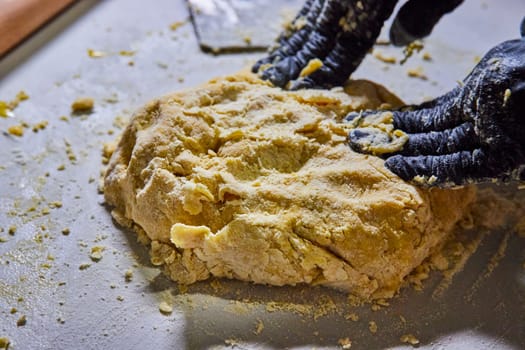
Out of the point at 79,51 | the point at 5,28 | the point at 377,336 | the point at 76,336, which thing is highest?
the point at 5,28

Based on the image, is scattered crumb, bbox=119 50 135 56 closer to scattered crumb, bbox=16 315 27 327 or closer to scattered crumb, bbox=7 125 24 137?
scattered crumb, bbox=7 125 24 137

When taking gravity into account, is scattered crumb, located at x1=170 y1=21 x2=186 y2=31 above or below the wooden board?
below

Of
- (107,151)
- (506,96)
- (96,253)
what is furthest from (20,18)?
(506,96)

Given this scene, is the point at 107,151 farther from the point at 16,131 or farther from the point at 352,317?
the point at 352,317

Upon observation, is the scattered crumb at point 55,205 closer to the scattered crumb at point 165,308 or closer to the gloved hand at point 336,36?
the scattered crumb at point 165,308

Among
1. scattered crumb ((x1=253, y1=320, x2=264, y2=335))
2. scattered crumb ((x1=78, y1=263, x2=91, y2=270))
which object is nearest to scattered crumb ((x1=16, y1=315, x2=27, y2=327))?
scattered crumb ((x1=78, y1=263, x2=91, y2=270))

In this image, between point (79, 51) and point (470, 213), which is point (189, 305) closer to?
point (470, 213)

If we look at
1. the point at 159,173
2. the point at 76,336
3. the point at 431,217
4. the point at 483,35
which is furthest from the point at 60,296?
the point at 483,35
